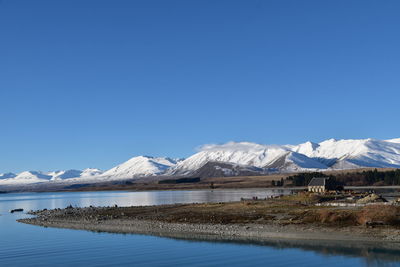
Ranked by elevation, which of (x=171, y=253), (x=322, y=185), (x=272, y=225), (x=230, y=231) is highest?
(x=322, y=185)

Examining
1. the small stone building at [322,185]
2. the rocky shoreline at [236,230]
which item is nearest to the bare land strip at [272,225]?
the rocky shoreline at [236,230]

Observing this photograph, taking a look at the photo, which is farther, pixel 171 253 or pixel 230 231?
pixel 230 231

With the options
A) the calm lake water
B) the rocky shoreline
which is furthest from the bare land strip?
the calm lake water

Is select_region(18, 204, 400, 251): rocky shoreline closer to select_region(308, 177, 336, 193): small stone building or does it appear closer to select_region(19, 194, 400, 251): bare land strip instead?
select_region(19, 194, 400, 251): bare land strip

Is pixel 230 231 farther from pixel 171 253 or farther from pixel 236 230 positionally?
pixel 171 253

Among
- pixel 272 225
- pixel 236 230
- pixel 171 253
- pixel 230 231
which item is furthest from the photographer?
pixel 272 225

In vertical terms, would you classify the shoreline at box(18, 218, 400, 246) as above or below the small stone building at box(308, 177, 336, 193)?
below

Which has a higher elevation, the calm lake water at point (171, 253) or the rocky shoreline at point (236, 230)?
the rocky shoreline at point (236, 230)

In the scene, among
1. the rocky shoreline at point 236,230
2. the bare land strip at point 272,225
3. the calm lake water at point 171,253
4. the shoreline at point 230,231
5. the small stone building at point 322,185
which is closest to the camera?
the calm lake water at point 171,253

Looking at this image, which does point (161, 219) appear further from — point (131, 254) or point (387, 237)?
point (387, 237)

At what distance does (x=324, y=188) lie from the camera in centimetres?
14388

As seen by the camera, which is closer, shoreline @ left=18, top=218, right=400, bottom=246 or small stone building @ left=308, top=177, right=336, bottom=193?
shoreline @ left=18, top=218, right=400, bottom=246

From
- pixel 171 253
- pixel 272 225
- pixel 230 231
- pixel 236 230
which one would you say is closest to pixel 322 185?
pixel 272 225

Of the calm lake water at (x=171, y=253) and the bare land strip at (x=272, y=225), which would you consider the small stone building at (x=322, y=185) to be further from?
the calm lake water at (x=171, y=253)
